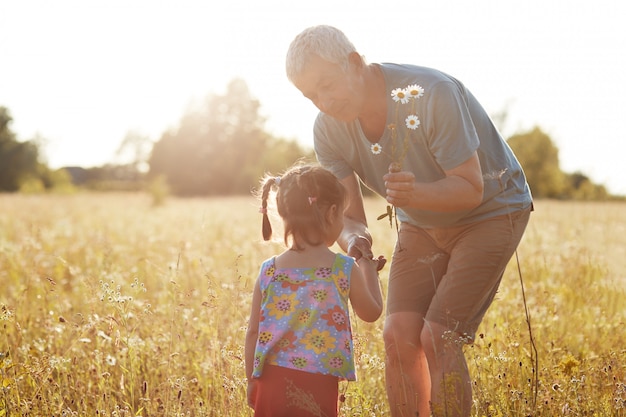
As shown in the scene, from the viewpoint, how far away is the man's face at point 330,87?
3.11 m

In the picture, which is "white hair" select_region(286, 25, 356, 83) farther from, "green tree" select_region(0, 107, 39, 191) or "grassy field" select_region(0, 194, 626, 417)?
"green tree" select_region(0, 107, 39, 191)

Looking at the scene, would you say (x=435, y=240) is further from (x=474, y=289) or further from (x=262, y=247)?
(x=262, y=247)

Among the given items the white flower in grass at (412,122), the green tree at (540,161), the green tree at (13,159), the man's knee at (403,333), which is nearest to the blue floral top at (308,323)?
the man's knee at (403,333)

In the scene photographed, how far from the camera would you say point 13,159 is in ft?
201

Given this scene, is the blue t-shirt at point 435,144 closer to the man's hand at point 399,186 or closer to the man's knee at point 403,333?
the man's hand at point 399,186

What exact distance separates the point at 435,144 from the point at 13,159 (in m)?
63.6

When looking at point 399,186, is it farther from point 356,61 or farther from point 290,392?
point 290,392

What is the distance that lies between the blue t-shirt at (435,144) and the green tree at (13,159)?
197 ft

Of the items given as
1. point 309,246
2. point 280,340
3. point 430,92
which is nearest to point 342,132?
point 430,92

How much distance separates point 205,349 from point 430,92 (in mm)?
2268

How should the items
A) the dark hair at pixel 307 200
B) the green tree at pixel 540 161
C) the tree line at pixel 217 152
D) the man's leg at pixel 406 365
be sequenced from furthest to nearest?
the tree line at pixel 217 152, the green tree at pixel 540 161, the man's leg at pixel 406 365, the dark hair at pixel 307 200

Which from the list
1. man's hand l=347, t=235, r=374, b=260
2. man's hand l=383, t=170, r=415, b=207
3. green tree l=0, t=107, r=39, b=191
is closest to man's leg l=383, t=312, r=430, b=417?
man's hand l=347, t=235, r=374, b=260

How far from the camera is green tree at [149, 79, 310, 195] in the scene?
56.9 m

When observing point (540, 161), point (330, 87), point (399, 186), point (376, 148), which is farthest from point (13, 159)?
point (399, 186)
